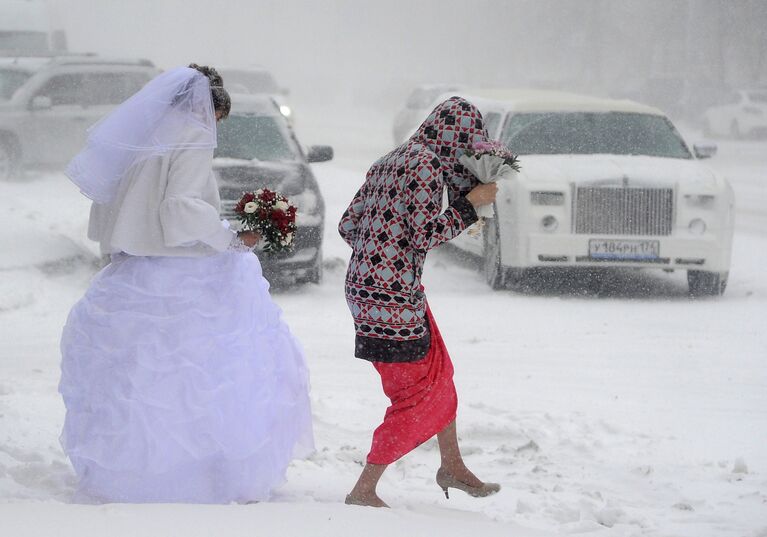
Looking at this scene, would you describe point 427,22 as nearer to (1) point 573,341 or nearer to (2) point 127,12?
(2) point 127,12

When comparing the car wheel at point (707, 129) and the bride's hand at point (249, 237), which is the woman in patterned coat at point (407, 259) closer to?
the bride's hand at point (249, 237)

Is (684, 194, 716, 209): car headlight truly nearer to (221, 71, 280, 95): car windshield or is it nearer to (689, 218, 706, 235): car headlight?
(689, 218, 706, 235): car headlight

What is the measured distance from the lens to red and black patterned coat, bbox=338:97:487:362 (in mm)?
4477

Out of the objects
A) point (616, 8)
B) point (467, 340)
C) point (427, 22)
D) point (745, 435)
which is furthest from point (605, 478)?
point (427, 22)

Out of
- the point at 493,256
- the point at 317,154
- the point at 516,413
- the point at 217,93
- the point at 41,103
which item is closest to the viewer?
the point at 217,93

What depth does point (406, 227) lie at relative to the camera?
4543mm

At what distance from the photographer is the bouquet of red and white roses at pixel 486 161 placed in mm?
4547

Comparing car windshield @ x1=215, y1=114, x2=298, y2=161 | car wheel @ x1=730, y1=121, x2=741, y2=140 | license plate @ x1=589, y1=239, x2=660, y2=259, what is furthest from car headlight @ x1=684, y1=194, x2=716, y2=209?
car wheel @ x1=730, y1=121, x2=741, y2=140

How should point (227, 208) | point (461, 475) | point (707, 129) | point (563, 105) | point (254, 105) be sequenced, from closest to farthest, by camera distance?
point (461, 475), point (227, 208), point (563, 105), point (254, 105), point (707, 129)

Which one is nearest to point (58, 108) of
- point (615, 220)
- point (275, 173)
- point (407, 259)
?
point (275, 173)

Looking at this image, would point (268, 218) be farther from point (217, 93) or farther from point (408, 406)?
point (408, 406)

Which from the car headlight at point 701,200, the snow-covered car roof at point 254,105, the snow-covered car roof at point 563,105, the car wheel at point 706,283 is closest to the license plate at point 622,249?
the car headlight at point 701,200

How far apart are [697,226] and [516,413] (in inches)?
170

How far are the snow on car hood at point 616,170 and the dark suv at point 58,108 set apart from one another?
9541mm
